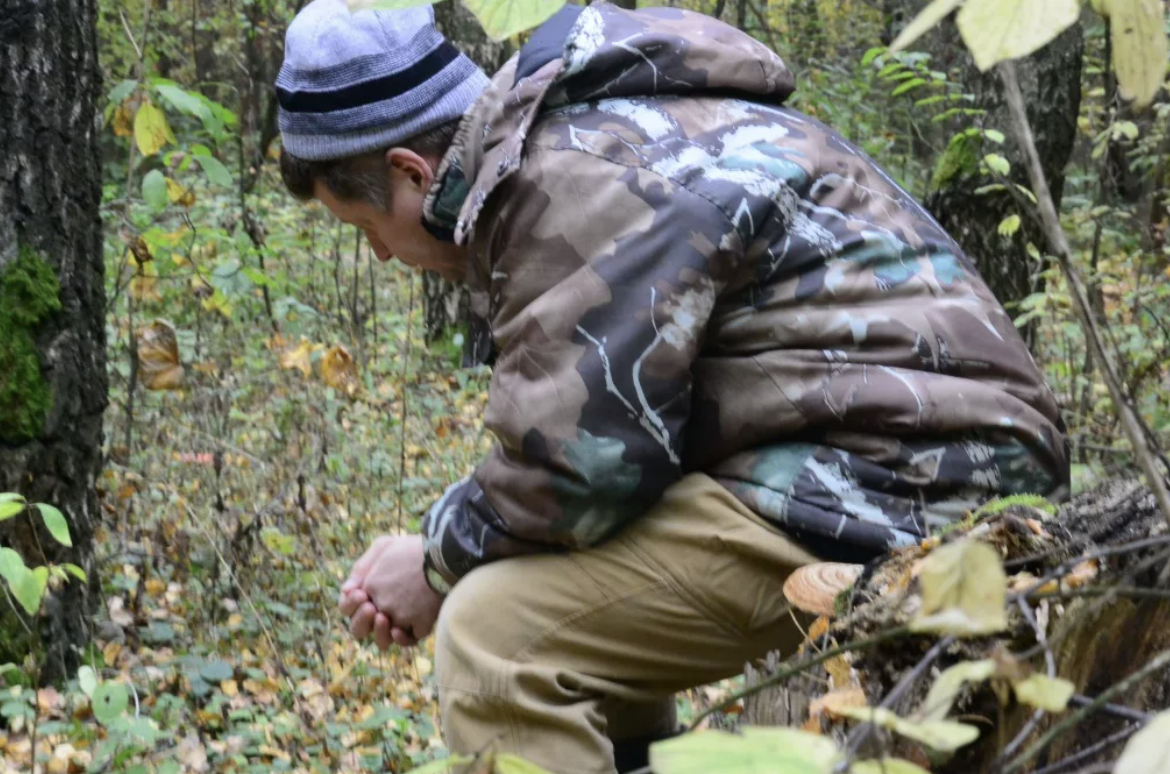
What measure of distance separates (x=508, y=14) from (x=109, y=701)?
2197 millimetres

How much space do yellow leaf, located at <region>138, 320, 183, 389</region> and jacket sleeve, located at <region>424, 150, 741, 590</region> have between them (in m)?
2.68

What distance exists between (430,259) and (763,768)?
76.7 inches

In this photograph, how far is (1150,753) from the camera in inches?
23.6

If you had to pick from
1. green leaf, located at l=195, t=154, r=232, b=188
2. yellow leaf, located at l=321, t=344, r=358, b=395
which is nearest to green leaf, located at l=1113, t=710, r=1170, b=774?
green leaf, located at l=195, t=154, r=232, b=188

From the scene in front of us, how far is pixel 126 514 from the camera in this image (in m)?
4.38

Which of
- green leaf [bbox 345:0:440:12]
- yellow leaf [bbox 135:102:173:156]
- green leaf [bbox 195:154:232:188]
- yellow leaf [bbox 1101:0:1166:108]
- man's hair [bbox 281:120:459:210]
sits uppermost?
yellow leaf [bbox 1101:0:1166:108]

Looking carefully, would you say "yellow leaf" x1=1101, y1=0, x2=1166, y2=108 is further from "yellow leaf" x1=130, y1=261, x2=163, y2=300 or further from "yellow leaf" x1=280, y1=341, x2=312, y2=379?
"yellow leaf" x1=280, y1=341, x2=312, y2=379

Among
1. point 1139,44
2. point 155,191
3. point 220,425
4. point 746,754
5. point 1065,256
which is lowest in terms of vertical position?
point 220,425

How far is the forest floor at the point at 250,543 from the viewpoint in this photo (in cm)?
313

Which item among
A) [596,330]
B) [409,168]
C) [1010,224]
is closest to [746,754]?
[596,330]

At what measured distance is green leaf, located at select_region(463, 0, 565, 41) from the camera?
2.62 feet

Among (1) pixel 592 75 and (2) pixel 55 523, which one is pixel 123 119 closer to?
(2) pixel 55 523

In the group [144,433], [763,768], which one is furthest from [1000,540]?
[144,433]

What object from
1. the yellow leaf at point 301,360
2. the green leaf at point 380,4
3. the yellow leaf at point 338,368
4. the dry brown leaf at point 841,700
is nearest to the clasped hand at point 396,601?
the dry brown leaf at point 841,700
